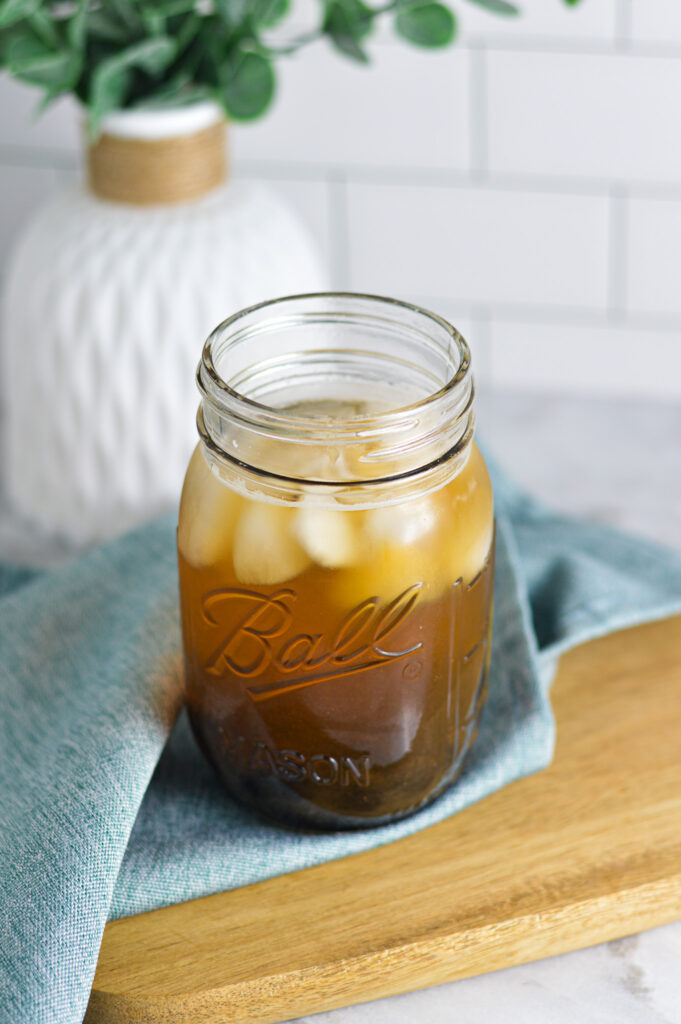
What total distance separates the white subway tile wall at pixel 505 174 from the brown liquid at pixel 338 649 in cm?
57

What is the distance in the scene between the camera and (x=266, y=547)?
1.72 feet

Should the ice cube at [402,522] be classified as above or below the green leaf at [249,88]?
below

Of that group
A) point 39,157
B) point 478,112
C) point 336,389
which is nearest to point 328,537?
point 336,389

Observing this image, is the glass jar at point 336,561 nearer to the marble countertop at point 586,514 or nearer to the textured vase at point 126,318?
the marble countertop at point 586,514

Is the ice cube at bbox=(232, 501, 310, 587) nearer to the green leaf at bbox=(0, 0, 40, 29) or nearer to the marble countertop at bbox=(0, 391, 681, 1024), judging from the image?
the marble countertop at bbox=(0, 391, 681, 1024)

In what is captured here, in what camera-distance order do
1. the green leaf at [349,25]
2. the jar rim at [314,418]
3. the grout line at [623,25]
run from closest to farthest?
the jar rim at [314,418] → the green leaf at [349,25] → the grout line at [623,25]

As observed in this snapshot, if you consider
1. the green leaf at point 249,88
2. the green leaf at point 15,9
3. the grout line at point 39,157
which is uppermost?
the green leaf at point 15,9

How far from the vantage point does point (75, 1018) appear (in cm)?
51

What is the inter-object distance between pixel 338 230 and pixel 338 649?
Answer: 2.20 feet

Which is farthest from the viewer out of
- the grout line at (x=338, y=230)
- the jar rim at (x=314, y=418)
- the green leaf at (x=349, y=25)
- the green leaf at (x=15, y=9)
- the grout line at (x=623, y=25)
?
the grout line at (x=338, y=230)

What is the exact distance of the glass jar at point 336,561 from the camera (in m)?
0.52

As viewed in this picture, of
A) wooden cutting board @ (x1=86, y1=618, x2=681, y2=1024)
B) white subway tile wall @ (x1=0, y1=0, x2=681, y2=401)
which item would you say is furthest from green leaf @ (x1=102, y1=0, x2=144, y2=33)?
wooden cutting board @ (x1=86, y1=618, x2=681, y2=1024)

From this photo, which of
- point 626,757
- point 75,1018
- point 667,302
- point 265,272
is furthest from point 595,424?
point 75,1018

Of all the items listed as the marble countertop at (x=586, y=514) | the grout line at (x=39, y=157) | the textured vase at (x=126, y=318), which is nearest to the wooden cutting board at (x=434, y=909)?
the marble countertop at (x=586, y=514)
